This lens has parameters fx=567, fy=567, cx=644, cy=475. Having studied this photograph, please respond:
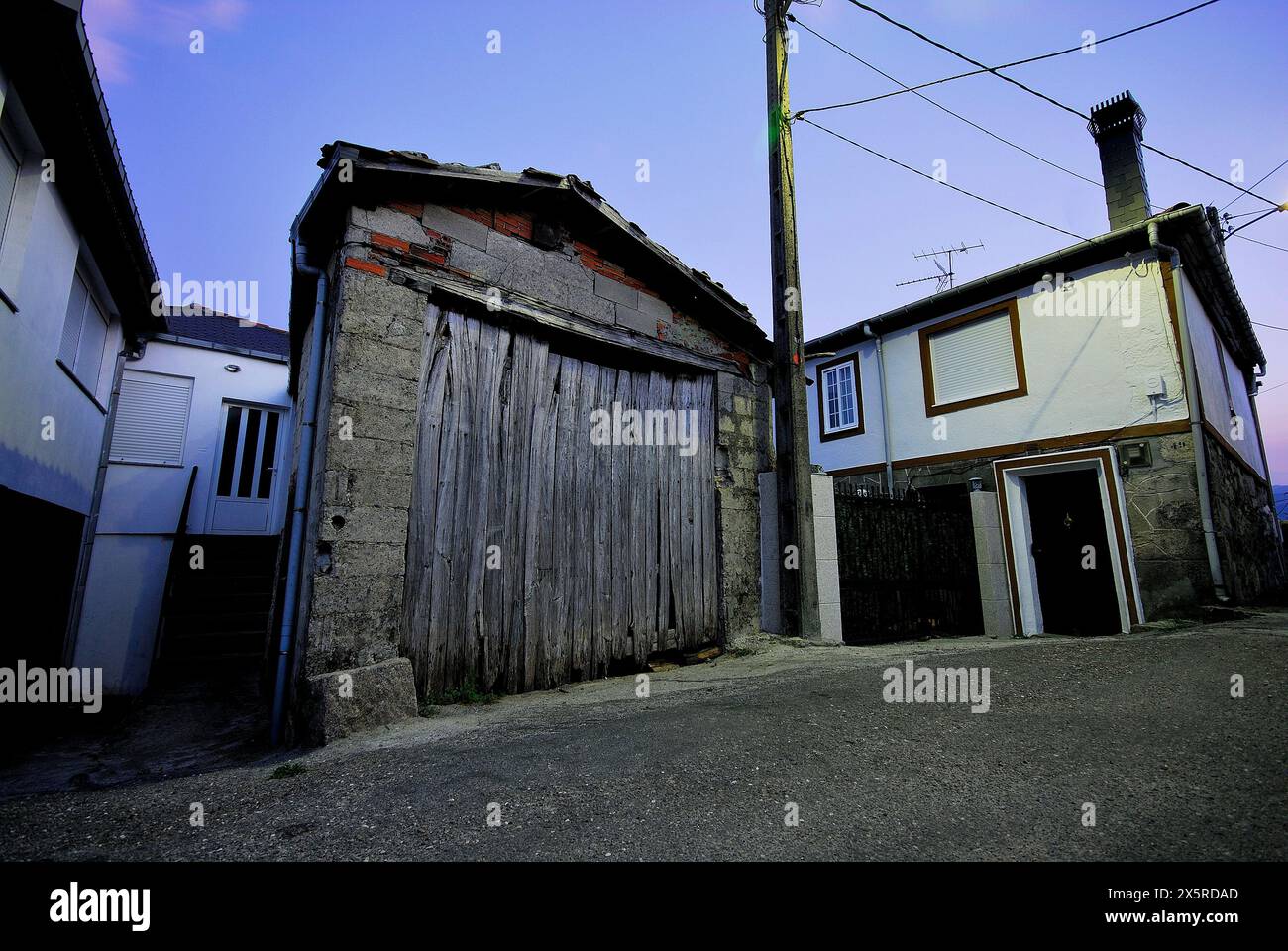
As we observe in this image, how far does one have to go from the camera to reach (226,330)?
1302 centimetres

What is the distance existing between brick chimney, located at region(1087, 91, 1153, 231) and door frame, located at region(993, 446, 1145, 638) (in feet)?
12.9

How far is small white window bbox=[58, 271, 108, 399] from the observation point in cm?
684

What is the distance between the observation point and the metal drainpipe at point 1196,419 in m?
6.85

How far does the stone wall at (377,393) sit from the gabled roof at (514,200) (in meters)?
0.17

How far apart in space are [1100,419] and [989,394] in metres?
1.62

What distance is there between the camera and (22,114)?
189 inches

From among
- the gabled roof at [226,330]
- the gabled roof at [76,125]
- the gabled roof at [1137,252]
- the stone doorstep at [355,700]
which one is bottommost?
the stone doorstep at [355,700]

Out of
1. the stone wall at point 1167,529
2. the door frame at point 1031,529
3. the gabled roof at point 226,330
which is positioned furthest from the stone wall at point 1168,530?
the gabled roof at point 226,330

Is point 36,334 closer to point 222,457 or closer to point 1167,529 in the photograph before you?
point 222,457

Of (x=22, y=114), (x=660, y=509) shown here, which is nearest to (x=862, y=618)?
(x=660, y=509)

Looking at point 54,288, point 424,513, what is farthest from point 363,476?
point 54,288

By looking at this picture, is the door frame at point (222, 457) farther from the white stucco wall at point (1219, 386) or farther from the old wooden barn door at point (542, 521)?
the white stucco wall at point (1219, 386)

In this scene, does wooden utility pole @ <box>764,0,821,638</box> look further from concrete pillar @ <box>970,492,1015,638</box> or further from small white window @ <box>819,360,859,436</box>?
small white window @ <box>819,360,859,436</box>
